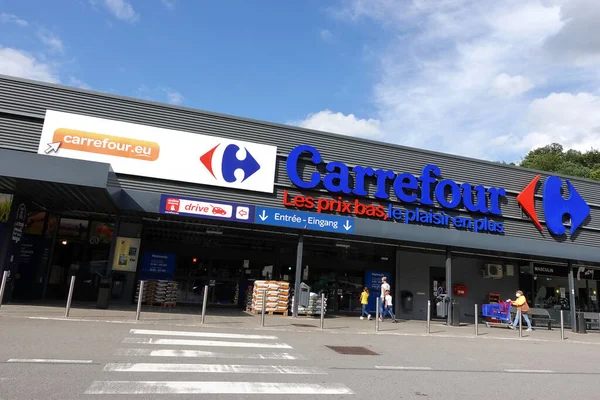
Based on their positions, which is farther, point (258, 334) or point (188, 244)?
point (188, 244)

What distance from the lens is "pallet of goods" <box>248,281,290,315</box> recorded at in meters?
17.3

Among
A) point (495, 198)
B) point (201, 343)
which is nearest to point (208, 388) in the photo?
point (201, 343)

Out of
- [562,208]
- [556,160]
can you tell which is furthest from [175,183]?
[556,160]

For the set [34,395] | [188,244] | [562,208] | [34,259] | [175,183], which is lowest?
[34,395]

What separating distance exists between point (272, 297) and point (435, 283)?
9673 mm

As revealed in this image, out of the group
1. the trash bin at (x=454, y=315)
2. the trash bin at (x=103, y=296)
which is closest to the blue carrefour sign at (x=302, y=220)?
the trash bin at (x=103, y=296)

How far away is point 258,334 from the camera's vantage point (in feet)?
38.8

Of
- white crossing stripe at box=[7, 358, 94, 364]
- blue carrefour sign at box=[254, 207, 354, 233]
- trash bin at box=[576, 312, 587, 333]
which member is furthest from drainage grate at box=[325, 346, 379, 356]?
trash bin at box=[576, 312, 587, 333]

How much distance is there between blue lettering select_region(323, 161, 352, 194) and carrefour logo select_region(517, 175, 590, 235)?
8900mm

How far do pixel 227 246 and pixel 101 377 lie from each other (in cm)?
1467

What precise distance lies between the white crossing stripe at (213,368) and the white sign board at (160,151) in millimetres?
10173

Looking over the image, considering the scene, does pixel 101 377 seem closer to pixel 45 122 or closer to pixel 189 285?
pixel 45 122

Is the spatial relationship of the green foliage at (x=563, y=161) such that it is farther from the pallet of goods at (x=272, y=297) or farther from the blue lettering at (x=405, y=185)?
the pallet of goods at (x=272, y=297)

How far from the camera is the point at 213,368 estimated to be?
7.22m
